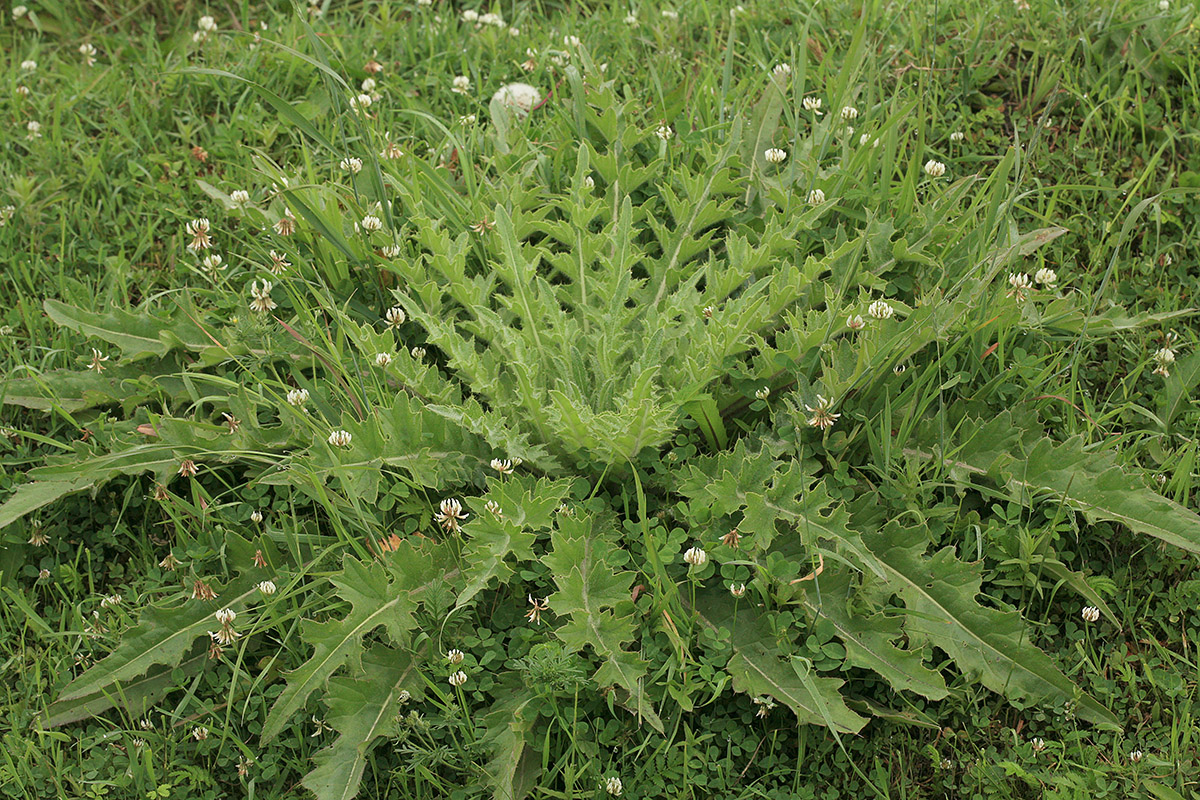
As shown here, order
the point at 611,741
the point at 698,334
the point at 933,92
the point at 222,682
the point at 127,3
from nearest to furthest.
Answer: the point at 611,741 → the point at 222,682 → the point at 698,334 → the point at 933,92 → the point at 127,3

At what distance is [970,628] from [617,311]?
114 centimetres

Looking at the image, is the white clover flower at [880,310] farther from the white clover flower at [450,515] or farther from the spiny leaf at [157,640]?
the spiny leaf at [157,640]

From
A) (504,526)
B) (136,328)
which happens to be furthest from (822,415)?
(136,328)

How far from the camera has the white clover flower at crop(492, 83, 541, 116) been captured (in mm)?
3498

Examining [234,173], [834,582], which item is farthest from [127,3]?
[834,582]

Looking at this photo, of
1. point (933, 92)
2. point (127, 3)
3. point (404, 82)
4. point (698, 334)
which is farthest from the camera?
point (127, 3)

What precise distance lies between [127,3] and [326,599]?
10.9 ft

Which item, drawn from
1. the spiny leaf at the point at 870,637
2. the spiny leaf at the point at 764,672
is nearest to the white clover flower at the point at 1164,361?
the spiny leaf at the point at 870,637

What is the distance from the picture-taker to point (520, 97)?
3.54 metres

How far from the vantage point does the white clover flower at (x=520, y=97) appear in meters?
3.50

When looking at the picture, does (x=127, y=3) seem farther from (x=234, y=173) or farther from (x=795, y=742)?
(x=795, y=742)

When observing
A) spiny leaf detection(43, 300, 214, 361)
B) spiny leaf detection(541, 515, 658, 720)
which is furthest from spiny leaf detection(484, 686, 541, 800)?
spiny leaf detection(43, 300, 214, 361)

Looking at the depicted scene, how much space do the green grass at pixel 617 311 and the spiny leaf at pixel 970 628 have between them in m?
0.07

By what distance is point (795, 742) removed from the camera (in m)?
2.31
